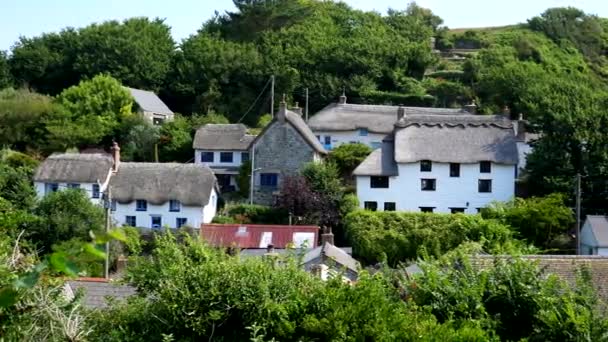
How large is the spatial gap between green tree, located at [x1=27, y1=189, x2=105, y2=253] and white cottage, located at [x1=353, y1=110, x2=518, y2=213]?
10.5 metres

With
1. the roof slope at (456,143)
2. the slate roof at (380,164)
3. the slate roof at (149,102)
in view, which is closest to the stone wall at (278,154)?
the slate roof at (380,164)

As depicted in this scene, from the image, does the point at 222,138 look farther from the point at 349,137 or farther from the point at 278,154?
the point at 349,137

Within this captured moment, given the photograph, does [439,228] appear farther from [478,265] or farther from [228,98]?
[228,98]

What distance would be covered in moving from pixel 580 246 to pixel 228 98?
26278mm

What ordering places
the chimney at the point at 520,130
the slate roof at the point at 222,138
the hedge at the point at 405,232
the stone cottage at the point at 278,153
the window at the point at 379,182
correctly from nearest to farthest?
the hedge at the point at 405,232 < the window at the point at 379,182 < the stone cottage at the point at 278,153 < the chimney at the point at 520,130 < the slate roof at the point at 222,138

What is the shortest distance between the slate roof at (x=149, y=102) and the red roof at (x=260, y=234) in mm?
16137

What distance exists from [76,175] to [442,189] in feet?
49.7

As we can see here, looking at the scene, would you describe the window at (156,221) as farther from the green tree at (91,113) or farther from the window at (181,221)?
the green tree at (91,113)

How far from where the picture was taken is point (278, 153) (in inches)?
1612

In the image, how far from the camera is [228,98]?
54.7m

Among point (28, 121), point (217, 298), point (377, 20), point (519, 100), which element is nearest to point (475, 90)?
point (519, 100)

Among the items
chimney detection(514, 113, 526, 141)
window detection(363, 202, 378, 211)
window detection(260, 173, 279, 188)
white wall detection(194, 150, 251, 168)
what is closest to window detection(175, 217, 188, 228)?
window detection(260, 173, 279, 188)

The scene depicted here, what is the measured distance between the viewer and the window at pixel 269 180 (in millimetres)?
40938

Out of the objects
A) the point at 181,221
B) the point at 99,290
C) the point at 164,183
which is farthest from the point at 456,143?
the point at 99,290
